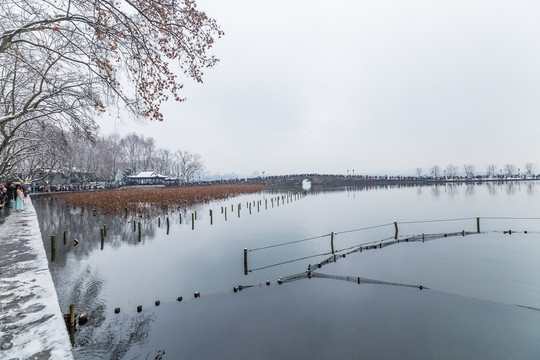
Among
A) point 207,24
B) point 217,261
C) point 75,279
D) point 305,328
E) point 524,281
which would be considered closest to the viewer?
point 207,24

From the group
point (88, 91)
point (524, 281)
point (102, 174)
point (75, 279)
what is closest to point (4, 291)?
point (75, 279)

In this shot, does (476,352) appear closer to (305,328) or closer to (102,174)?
(305,328)

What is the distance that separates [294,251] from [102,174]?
7399 cm

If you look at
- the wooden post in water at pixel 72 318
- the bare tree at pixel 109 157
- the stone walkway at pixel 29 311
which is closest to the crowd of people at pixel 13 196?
the stone walkway at pixel 29 311

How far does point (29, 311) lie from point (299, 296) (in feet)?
27.0

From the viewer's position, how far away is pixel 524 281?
11.7m

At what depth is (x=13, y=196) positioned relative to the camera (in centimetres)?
2303

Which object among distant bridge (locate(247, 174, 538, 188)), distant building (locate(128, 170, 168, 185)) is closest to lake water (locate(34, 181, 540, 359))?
distant building (locate(128, 170, 168, 185))

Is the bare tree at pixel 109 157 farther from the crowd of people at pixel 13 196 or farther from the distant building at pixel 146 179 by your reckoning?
the crowd of people at pixel 13 196

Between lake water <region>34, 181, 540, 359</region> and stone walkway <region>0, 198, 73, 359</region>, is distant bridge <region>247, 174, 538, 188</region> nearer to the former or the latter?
lake water <region>34, 181, 540, 359</region>

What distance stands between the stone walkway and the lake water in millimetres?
1913

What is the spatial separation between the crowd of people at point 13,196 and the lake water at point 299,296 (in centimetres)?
437

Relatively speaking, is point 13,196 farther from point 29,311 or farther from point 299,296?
point 299,296

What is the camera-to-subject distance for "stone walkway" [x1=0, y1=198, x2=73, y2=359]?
12.8ft
